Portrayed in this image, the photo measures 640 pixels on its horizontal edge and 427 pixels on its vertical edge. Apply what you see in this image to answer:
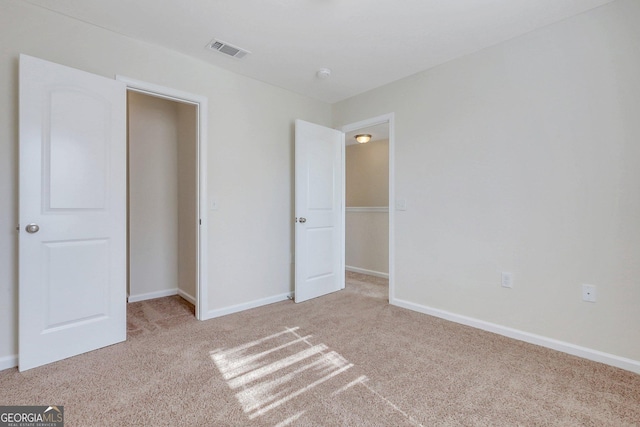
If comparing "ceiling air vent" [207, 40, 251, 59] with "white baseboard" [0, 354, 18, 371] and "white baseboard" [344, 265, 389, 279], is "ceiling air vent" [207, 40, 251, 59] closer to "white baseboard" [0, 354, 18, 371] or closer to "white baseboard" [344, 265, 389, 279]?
"white baseboard" [0, 354, 18, 371]

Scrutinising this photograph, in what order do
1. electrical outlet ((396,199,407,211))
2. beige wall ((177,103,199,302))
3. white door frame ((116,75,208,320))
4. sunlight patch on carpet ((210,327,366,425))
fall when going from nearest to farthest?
sunlight patch on carpet ((210,327,366,425)) → white door frame ((116,75,208,320)) → electrical outlet ((396,199,407,211)) → beige wall ((177,103,199,302))

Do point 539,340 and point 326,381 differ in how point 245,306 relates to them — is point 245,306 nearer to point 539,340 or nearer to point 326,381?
point 326,381

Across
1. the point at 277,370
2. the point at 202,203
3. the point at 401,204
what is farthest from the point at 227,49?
the point at 277,370

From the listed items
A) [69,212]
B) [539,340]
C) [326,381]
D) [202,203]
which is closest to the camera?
[326,381]

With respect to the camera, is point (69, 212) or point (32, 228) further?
point (69, 212)

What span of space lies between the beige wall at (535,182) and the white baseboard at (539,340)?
0.04 m

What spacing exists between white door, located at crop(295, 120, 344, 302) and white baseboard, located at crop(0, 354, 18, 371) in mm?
2196

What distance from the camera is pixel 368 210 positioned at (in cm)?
491

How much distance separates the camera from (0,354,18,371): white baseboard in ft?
6.16

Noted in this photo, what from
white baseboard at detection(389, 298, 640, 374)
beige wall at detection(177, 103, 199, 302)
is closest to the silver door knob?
beige wall at detection(177, 103, 199, 302)

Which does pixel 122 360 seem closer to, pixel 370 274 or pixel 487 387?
pixel 487 387

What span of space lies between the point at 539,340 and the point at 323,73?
117 inches

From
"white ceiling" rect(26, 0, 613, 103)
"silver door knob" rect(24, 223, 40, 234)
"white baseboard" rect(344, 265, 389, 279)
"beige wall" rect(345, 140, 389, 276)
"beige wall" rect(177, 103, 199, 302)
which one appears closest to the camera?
"silver door knob" rect(24, 223, 40, 234)

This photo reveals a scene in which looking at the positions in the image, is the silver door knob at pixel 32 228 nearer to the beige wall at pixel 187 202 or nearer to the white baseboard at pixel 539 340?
the beige wall at pixel 187 202
